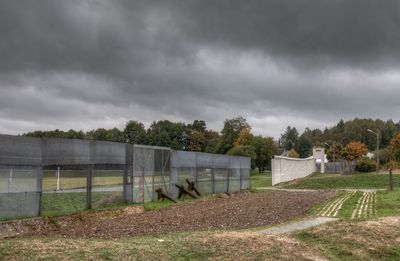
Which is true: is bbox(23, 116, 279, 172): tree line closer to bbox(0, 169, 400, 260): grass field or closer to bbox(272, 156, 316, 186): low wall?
bbox(272, 156, 316, 186): low wall

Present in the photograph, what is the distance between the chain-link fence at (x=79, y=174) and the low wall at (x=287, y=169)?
23434mm

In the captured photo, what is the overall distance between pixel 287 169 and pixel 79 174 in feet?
139

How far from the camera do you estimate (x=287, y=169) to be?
6097cm

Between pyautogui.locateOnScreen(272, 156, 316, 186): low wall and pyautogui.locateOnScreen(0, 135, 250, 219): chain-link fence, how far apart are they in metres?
23.4

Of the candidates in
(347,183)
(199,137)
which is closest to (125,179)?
(347,183)

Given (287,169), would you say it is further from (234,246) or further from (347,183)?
(234,246)

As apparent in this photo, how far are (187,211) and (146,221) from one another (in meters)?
4.98

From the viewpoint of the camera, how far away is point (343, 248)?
1238 centimetres

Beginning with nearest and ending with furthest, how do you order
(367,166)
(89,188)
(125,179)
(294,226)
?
1. (294,226)
2. (89,188)
3. (125,179)
4. (367,166)

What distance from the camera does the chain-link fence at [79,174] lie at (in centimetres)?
1769

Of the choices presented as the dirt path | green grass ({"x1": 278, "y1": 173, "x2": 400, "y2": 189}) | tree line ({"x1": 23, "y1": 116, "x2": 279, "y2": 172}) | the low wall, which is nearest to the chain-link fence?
the dirt path

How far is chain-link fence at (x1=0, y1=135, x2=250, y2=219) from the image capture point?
1769 cm

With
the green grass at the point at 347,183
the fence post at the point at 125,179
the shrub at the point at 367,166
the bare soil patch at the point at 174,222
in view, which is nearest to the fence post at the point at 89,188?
the bare soil patch at the point at 174,222

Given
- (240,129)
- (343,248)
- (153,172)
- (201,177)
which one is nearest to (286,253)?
(343,248)
